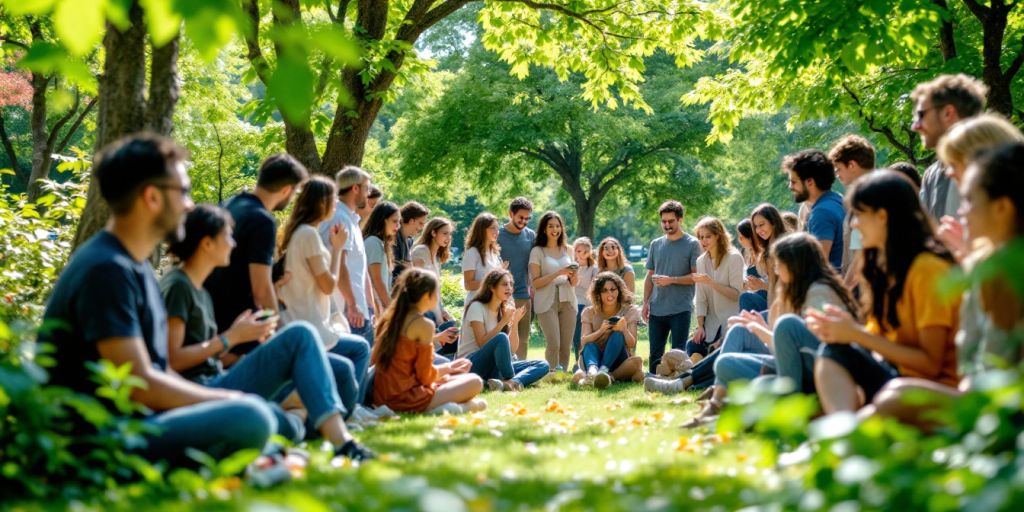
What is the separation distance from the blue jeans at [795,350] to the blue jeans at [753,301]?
4.18 m

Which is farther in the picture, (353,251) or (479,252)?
(479,252)

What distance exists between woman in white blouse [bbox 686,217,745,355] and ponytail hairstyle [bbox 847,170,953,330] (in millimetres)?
5868

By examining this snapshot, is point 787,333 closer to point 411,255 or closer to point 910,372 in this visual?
point 910,372

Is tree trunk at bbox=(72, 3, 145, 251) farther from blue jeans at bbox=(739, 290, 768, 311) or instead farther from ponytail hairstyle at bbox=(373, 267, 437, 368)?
blue jeans at bbox=(739, 290, 768, 311)

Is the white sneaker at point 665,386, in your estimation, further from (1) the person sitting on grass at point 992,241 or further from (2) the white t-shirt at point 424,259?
(1) the person sitting on grass at point 992,241

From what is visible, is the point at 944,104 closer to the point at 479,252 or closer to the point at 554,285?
the point at 479,252

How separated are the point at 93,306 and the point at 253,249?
7.05ft

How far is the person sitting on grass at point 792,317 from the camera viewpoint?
6387 millimetres

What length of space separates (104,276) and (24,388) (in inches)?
26.1

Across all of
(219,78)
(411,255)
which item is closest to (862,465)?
(411,255)

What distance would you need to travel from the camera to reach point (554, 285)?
1266 cm

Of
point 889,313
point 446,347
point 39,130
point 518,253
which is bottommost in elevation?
point 446,347

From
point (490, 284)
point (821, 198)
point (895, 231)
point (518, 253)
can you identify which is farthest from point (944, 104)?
point (518, 253)

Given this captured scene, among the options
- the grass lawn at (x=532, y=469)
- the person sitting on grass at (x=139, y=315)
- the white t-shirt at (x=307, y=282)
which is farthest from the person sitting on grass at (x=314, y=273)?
→ the person sitting on grass at (x=139, y=315)
